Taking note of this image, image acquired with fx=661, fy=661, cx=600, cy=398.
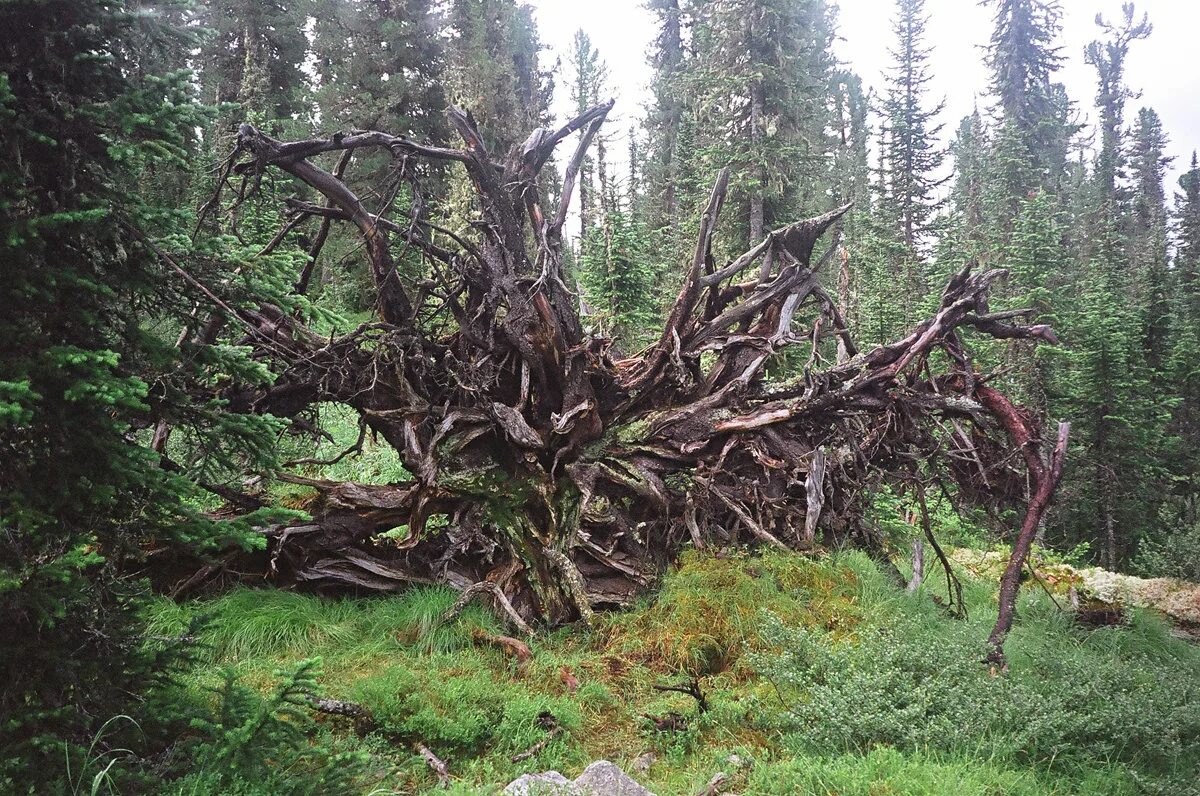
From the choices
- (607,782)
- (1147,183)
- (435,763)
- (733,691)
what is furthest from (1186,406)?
(1147,183)

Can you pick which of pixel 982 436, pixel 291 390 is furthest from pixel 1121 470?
pixel 291 390

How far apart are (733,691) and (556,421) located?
115 inches

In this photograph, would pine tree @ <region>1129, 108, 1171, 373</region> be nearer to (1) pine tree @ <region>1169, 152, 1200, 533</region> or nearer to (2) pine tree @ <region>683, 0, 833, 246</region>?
(1) pine tree @ <region>1169, 152, 1200, 533</region>

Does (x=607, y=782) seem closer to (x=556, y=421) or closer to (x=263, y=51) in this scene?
(x=556, y=421)

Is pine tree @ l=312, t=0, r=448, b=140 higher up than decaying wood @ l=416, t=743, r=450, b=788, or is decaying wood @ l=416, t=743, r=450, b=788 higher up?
pine tree @ l=312, t=0, r=448, b=140

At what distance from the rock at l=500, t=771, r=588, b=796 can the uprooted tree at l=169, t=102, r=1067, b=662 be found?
7.57 feet

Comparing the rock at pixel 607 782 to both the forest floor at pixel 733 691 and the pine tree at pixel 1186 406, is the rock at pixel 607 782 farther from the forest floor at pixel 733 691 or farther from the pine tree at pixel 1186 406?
the pine tree at pixel 1186 406

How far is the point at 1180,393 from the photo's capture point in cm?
2183

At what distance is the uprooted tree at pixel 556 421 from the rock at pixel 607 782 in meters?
2.16

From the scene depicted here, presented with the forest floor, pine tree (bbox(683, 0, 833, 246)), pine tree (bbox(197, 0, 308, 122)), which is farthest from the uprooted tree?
pine tree (bbox(197, 0, 308, 122))

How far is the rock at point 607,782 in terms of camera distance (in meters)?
3.47

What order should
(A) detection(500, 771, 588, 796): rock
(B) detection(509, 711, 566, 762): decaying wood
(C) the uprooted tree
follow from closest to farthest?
1. (A) detection(500, 771, 588, 796): rock
2. (B) detection(509, 711, 566, 762): decaying wood
3. (C) the uprooted tree

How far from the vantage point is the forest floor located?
12.0 feet

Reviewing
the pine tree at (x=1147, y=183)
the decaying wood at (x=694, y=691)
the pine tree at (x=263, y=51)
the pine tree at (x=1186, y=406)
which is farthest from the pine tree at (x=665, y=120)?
the pine tree at (x=1147, y=183)
